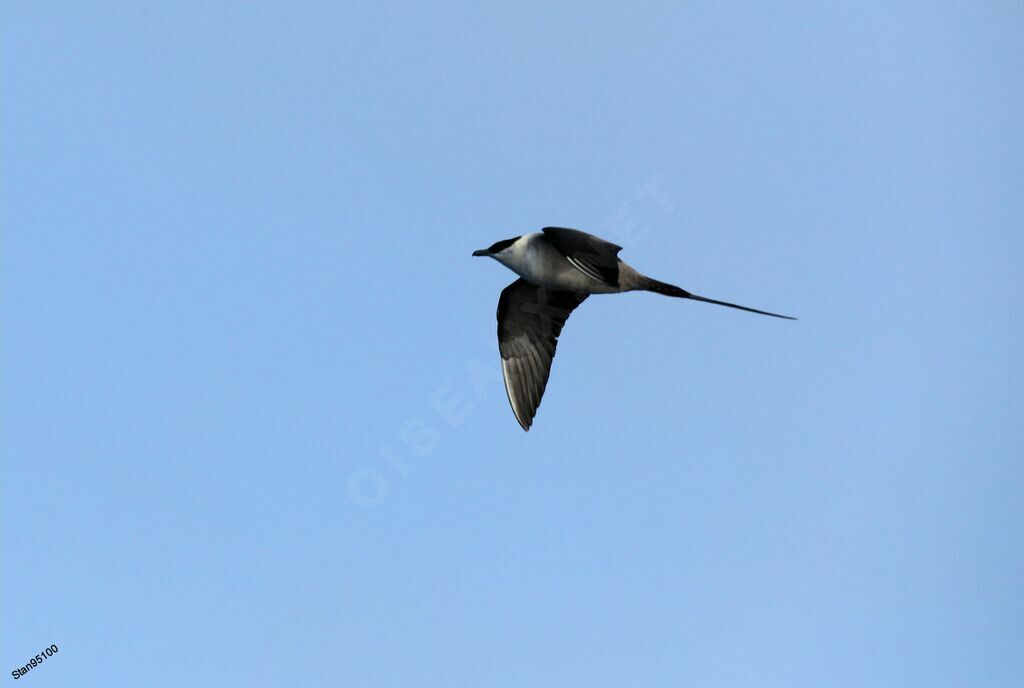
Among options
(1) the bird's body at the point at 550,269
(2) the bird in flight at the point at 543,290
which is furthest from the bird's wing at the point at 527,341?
(1) the bird's body at the point at 550,269

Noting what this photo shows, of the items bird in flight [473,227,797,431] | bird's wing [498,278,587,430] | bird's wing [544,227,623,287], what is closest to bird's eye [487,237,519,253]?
bird in flight [473,227,797,431]

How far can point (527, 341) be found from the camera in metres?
14.7

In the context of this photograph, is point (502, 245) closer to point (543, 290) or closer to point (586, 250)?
point (543, 290)

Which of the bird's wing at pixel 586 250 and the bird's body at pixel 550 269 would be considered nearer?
the bird's wing at pixel 586 250

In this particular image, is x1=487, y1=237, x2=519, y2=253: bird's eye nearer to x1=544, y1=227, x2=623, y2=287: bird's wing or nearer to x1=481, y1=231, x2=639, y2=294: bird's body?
x1=481, y1=231, x2=639, y2=294: bird's body

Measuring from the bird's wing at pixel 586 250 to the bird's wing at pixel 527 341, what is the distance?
5.31 feet

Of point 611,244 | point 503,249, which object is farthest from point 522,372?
point 611,244

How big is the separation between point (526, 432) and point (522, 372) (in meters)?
0.91

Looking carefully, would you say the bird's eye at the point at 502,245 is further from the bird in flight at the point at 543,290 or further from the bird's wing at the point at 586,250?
the bird's wing at the point at 586,250

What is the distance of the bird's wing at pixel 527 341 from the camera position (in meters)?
14.4

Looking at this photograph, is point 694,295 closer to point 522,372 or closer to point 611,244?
point 611,244

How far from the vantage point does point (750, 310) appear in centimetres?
1338

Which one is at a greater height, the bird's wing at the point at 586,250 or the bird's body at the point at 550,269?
the bird's body at the point at 550,269

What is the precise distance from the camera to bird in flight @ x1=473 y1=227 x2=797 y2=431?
41.6 ft
